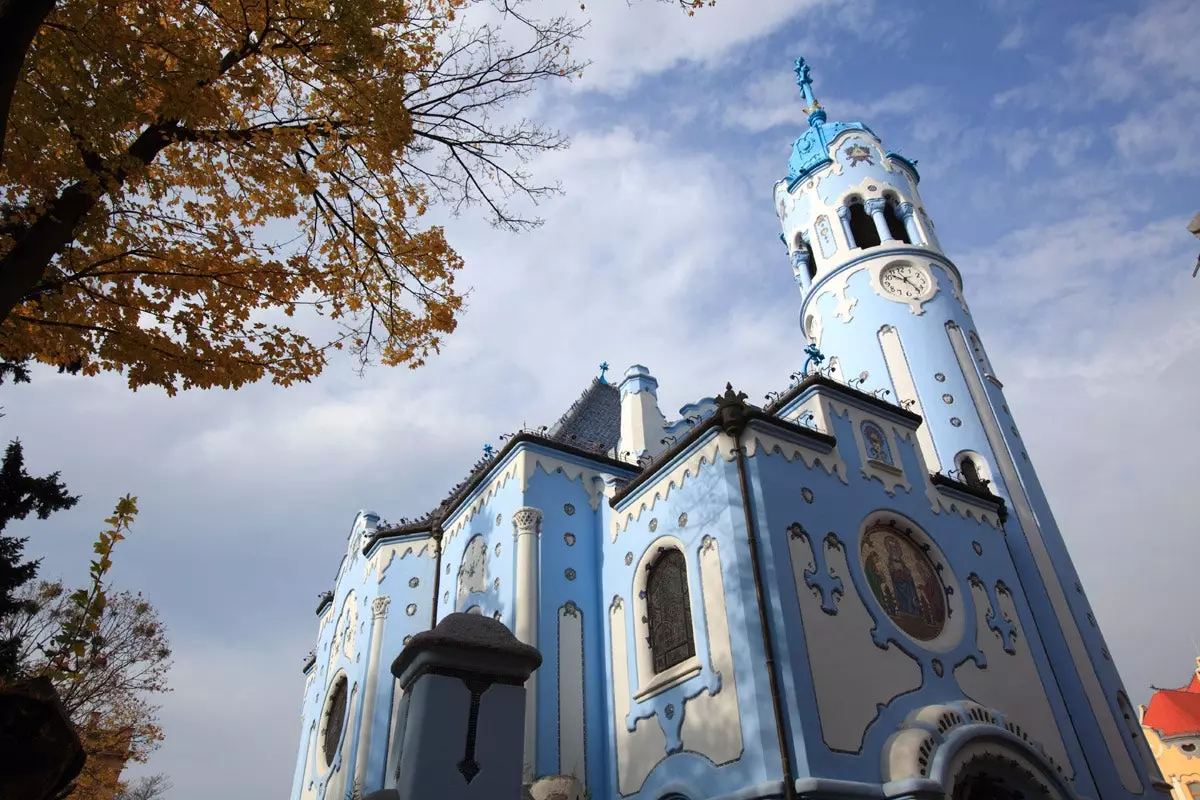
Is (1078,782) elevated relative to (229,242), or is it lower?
lower

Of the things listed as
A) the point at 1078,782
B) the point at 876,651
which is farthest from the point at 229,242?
the point at 1078,782

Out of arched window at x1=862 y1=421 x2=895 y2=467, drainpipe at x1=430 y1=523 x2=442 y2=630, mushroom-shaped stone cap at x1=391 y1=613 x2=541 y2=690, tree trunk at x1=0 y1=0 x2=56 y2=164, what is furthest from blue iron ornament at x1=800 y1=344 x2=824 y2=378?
tree trunk at x1=0 y1=0 x2=56 y2=164

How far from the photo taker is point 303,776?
770 inches

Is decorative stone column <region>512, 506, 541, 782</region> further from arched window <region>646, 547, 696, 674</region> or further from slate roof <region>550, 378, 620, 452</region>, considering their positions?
slate roof <region>550, 378, 620, 452</region>

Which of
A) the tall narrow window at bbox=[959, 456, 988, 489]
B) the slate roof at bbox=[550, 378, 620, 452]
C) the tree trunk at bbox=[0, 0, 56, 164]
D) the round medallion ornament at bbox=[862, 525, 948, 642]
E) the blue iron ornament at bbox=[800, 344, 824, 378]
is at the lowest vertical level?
the tree trunk at bbox=[0, 0, 56, 164]

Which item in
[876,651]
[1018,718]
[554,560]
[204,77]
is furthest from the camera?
[554,560]

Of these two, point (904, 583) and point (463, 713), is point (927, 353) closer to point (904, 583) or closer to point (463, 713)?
point (904, 583)

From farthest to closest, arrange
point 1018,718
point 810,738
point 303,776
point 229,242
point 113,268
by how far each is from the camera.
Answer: point 303,776 < point 1018,718 < point 810,738 < point 229,242 < point 113,268

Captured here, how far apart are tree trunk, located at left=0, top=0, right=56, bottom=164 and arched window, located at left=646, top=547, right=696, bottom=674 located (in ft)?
36.2

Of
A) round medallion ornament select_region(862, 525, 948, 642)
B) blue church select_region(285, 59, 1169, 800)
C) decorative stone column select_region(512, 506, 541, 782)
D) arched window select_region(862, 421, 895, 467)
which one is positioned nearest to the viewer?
blue church select_region(285, 59, 1169, 800)

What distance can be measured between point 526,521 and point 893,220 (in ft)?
45.8

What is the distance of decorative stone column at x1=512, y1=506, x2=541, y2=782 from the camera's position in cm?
1318

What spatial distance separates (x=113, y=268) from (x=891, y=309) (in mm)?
17313

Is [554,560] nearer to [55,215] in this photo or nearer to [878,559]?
[878,559]
